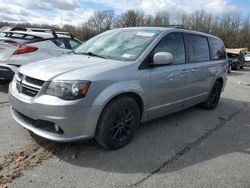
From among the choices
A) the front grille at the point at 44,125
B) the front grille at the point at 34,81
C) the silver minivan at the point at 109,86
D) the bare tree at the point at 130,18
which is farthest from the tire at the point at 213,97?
the bare tree at the point at 130,18

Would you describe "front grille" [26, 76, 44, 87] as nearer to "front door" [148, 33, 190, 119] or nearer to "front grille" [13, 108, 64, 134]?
"front grille" [13, 108, 64, 134]

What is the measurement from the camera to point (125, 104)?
407 centimetres

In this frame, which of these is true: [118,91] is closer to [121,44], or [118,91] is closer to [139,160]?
[139,160]

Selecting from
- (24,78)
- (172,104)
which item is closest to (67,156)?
(24,78)

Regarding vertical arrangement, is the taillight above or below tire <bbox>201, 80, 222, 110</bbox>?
above

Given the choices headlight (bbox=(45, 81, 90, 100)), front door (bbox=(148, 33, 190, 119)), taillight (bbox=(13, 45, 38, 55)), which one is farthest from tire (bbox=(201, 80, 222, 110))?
taillight (bbox=(13, 45, 38, 55))

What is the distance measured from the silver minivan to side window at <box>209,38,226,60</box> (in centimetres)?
102

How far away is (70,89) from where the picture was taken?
11.6ft

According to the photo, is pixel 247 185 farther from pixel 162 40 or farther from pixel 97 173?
pixel 162 40

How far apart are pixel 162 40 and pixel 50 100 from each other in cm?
220

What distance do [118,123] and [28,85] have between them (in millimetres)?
1324

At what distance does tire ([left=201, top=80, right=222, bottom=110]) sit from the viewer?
6.85 meters

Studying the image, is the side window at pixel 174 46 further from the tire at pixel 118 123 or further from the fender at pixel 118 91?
the tire at pixel 118 123

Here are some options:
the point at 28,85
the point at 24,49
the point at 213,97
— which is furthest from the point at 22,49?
the point at 213,97
